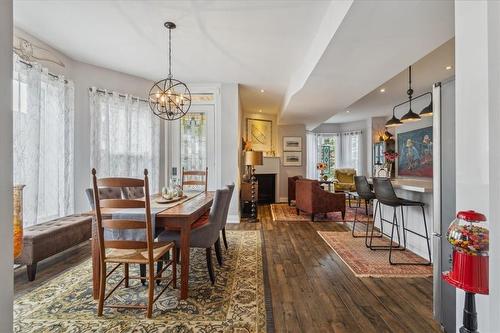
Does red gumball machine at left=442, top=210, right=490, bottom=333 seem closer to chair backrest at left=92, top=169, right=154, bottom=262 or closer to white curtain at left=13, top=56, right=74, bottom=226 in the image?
chair backrest at left=92, top=169, right=154, bottom=262

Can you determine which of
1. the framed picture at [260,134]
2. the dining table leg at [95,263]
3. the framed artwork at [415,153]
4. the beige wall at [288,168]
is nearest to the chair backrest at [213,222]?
the dining table leg at [95,263]

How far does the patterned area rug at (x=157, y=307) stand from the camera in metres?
1.77

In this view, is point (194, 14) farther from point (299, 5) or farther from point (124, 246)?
point (124, 246)

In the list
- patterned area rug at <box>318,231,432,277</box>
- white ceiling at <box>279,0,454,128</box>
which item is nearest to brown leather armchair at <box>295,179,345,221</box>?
patterned area rug at <box>318,231,432,277</box>

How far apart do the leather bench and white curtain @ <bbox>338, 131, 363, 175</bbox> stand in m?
8.24

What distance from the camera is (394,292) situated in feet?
7.45

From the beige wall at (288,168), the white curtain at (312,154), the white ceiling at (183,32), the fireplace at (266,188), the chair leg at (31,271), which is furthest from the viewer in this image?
the white curtain at (312,154)

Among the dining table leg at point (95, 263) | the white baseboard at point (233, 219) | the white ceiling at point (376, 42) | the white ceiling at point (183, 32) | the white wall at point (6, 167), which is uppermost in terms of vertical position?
the white ceiling at point (183, 32)

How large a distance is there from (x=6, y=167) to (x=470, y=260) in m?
1.80

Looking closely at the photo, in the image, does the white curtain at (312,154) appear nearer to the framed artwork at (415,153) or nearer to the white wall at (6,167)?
the framed artwork at (415,153)

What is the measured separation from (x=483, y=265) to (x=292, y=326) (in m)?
1.31

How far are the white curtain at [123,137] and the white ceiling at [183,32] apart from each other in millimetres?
A: 649

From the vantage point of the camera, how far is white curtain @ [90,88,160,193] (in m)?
4.15

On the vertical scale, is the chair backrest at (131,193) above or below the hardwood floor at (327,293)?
above
